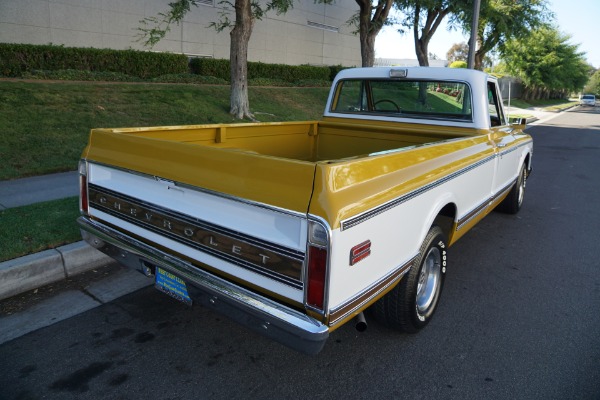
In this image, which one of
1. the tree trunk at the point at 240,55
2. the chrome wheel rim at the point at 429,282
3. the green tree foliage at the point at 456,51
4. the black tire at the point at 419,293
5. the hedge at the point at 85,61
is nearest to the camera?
the black tire at the point at 419,293

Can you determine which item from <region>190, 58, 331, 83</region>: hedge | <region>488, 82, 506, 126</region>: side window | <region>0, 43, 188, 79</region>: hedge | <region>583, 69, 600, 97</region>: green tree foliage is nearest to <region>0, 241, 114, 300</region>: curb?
<region>488, 82, 506, 126</region>: side window

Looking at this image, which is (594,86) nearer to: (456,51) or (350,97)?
(456,51)

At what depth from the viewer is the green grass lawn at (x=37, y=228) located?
13.0ft

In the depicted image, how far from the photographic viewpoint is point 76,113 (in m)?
9.27

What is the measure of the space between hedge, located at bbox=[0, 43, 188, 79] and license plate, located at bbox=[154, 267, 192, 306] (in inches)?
428

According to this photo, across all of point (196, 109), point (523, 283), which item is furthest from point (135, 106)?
point (523, 283)

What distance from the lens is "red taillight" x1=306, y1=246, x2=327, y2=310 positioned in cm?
213

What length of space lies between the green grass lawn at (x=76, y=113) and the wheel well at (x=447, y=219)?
596cm

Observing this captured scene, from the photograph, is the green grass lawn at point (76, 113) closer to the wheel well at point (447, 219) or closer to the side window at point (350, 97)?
the side window at point (350, 97)

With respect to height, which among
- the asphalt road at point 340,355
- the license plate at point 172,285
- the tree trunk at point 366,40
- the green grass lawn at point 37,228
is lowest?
the asphalt road at point 340,355

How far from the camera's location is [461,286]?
13.7ft

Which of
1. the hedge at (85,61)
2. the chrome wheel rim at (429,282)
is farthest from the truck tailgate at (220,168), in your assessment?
the hedge at (85,61)

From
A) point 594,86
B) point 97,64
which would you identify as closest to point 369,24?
point 97,64

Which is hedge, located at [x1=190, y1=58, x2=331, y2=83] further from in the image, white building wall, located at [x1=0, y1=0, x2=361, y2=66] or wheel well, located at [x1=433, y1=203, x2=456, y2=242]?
wheel well, located at [x1=433, y1=203, x2=456, y2=242]
